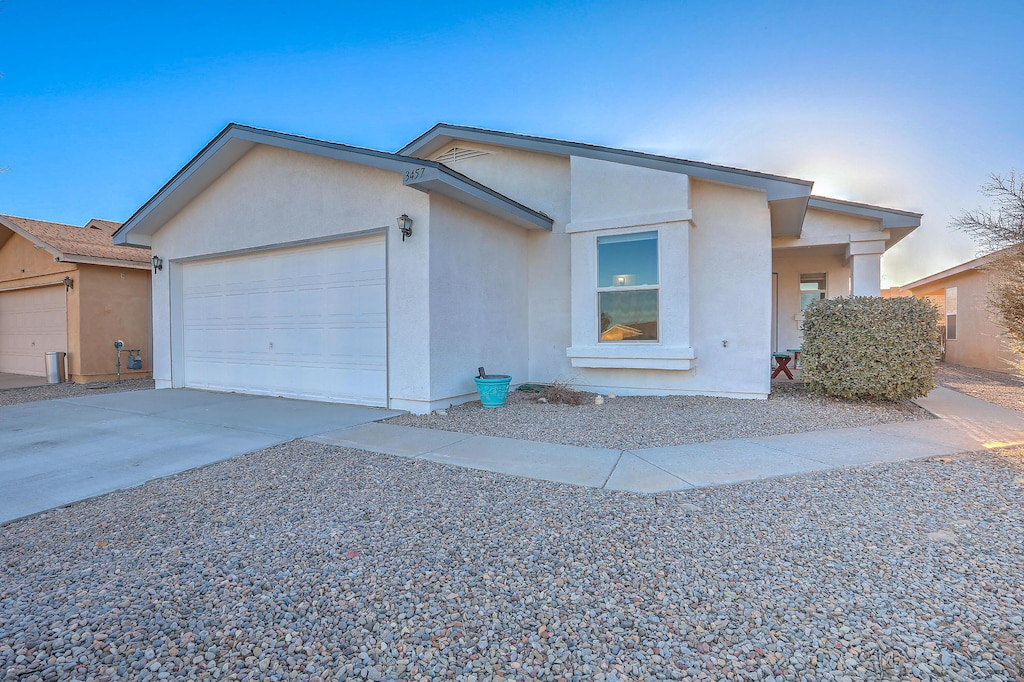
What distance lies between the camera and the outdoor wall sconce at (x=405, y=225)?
682cm

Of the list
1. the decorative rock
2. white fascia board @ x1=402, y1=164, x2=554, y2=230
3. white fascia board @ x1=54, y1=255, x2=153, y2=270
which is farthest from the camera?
white fascia board @ x1=54, y1=255, x2=153, y2=270

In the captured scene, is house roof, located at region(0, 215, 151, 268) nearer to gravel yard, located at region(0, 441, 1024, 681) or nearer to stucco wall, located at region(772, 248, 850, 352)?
gravel yard, located at region(0, 441, 1024, 681)

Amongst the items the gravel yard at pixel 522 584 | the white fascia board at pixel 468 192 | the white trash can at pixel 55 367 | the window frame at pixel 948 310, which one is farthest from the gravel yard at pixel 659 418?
the window frame at pixel 948 310

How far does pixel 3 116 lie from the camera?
864 cm

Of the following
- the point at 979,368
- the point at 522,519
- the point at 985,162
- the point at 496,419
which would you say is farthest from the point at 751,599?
the point at 979,368

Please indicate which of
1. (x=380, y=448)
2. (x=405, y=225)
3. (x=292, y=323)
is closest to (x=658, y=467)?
(x=380, y=448)

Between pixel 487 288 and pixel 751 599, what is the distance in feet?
20.7

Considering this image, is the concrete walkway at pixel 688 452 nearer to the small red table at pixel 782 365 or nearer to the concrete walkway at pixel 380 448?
the concrete walkway at pixel 380 448

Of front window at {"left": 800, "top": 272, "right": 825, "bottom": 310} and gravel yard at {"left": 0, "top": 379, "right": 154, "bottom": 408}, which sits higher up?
front window at {"left": 800, "top": 272, "right": 825, "bottom": 310}

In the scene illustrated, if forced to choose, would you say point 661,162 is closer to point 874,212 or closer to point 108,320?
point 874,212

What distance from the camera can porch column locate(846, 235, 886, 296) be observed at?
31.8 ft

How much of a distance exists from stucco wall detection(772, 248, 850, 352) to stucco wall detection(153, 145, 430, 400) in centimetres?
997

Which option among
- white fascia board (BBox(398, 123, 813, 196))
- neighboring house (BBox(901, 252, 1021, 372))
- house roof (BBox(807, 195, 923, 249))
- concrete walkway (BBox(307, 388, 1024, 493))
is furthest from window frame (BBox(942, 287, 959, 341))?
white fascia board (BBox(398, 123, 813, 196))

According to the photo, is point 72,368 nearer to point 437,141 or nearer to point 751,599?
point 437,141
